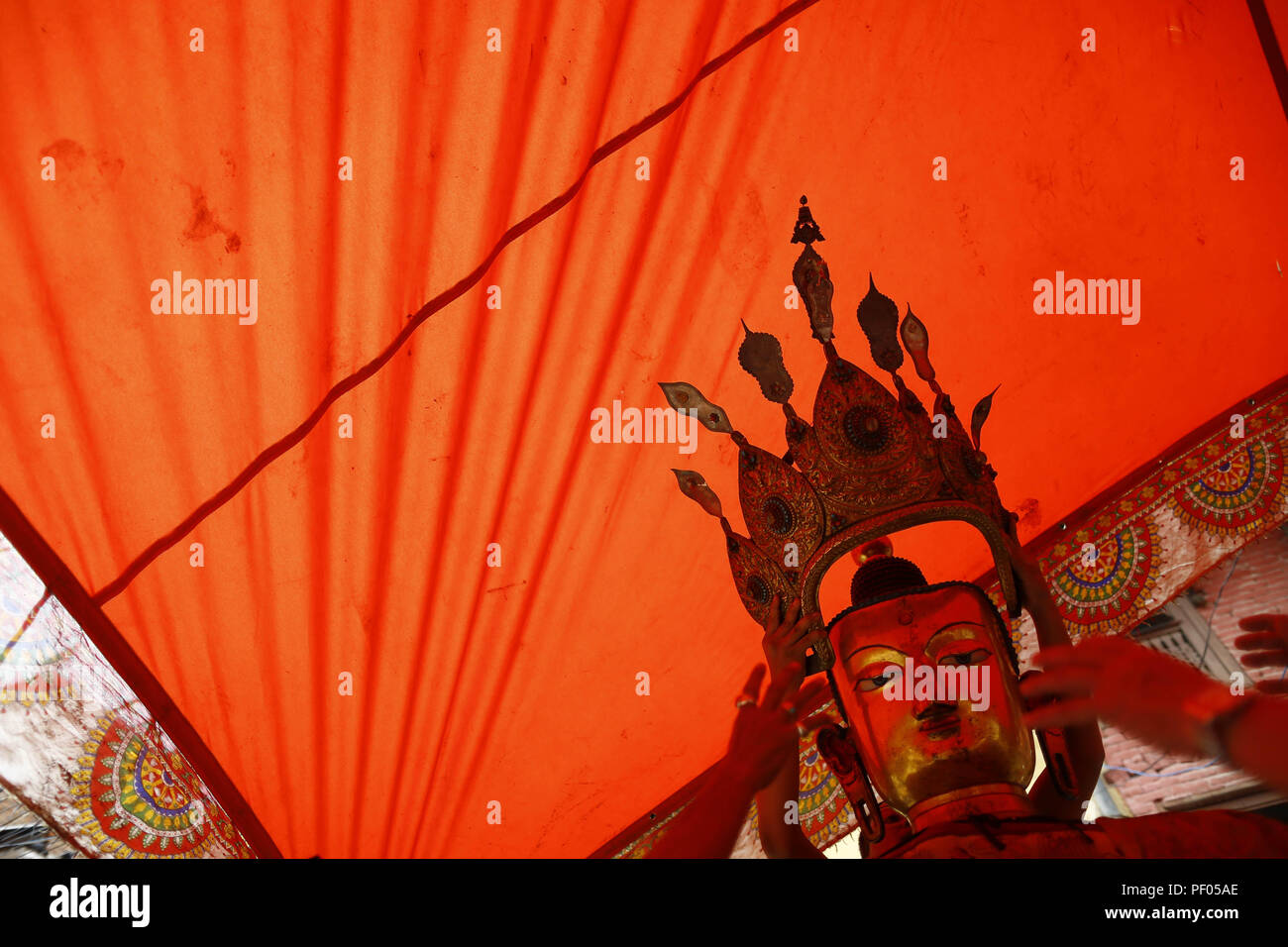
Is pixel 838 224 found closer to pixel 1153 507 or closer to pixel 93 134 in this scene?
pixel 1153 507

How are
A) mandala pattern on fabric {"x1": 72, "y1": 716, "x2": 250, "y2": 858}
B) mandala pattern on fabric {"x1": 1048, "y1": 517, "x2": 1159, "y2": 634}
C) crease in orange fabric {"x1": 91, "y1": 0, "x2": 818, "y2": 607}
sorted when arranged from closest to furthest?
crease in orange fabric {"x1": 91, "y1": 0, "x2": 818, "y2": 607} → mandala pattern on fabric {"x1": 72, "y1": 716, "x2": 250, "y2": 858} → mandala pattern on fabric {"x1": 1048, "y1": 517, "x2": 1159, "y2": 634}

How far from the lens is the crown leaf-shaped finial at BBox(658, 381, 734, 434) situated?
1.91 metres

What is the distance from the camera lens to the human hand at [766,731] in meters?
1.58

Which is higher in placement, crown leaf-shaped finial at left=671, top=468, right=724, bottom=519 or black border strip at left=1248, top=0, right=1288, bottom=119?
black border strip at left=1248, top=0, right=1288, bottom=119

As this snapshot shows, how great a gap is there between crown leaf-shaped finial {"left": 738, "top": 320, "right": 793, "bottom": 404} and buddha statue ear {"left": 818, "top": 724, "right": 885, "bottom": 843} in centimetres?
63

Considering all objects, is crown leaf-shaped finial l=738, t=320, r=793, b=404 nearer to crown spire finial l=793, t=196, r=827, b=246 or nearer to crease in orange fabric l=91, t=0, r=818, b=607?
crown spire finial l=793, t=196, r=827, b=246

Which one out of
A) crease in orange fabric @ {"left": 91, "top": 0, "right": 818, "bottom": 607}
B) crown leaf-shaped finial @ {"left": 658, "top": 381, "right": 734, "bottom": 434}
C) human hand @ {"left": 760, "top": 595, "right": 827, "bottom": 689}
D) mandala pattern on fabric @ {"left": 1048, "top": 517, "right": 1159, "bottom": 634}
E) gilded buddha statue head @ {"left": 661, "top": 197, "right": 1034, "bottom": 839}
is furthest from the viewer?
mandala pattern on fabric @ {"left": 1048, "top": 517, "right": 1159, "bottom": 634}

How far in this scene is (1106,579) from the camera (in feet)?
8.53

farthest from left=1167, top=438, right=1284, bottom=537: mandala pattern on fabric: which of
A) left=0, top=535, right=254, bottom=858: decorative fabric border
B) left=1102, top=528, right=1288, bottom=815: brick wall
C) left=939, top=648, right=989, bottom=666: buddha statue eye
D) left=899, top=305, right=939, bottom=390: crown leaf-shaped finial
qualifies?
left=0, top=535, right=254, bottom=858: decorative fabric border

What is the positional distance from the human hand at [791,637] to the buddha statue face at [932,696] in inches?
2.3

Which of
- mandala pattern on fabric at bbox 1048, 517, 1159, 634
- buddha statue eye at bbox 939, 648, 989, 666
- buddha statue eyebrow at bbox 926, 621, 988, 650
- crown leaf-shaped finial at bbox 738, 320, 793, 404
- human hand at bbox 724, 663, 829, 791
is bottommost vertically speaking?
human hand at bbox 724, 663, 829, 791

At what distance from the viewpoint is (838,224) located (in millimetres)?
2225

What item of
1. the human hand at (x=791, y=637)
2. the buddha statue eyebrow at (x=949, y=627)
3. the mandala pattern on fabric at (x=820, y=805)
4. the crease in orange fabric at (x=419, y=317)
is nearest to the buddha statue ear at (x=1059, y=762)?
the buddha statue eyebrow at (x=949, y=627)

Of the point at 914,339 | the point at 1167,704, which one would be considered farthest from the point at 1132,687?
the point at 914,339
